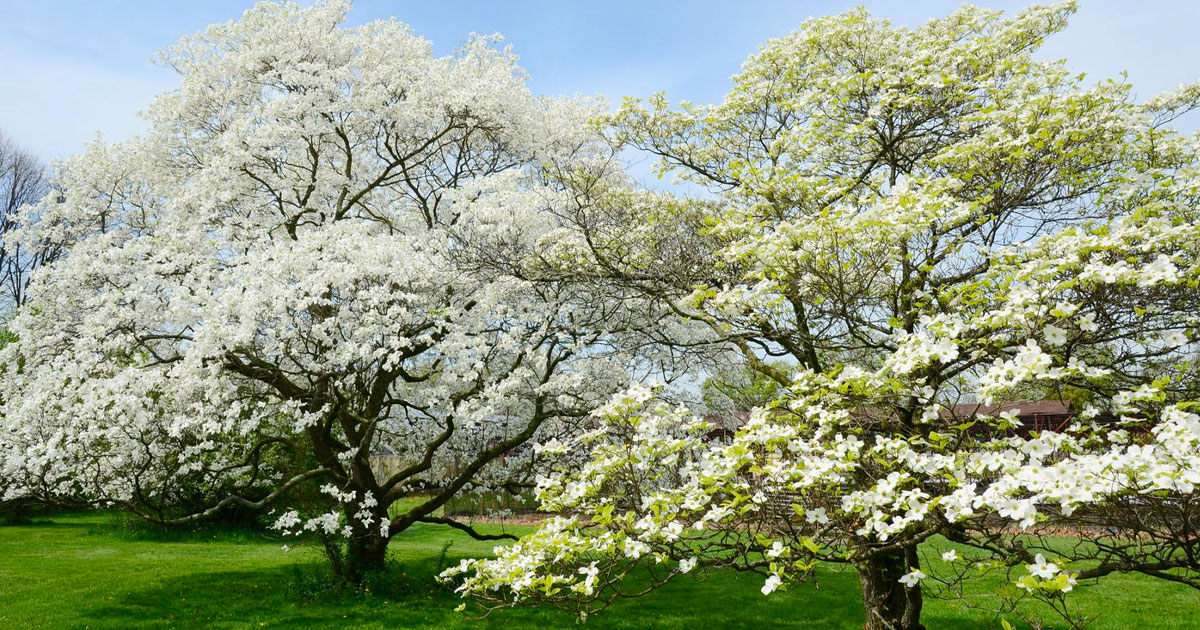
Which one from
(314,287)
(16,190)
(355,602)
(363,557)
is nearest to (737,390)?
(314,287)

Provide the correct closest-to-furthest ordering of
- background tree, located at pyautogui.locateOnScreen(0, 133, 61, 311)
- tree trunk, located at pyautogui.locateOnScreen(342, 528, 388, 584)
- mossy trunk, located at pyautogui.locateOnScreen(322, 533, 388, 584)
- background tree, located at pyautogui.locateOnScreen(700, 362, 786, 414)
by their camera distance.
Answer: background tree, located at pyautogui.locateOnScreen(700, 362, 786, 414) < mossy trunk, located at pyautogui.locateOnScreen(322, 533, 388, 584) < tree trunk, located at pyautogui.locateOnScreen(342, 528, 388, 584) < background tree, located at pyautogui.locateOnScreen(0, 133, 61, 311)

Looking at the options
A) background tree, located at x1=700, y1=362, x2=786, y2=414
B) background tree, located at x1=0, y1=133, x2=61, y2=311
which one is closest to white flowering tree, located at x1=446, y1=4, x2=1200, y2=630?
background tree, located at x1=700, y1=362, x2=786, y2=414

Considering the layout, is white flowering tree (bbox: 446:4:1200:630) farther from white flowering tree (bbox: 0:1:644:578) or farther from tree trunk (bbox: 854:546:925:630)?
white flowering tree (bbox: 0:1:644:578)

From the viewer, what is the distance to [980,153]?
7066 mm

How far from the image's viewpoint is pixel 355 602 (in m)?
12.1

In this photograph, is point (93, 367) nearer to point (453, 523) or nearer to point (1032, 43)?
point (453, 523)

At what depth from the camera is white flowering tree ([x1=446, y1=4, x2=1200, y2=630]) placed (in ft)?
15.1

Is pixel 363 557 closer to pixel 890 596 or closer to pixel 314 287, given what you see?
pixel 314 287

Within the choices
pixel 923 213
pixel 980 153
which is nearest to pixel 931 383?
pixel 923 213

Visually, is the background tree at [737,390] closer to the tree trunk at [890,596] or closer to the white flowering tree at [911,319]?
the white flowering tree at [911,319]

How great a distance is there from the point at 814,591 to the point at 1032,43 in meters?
10.6

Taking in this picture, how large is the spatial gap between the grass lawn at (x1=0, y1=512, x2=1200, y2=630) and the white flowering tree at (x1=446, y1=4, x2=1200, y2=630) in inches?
162

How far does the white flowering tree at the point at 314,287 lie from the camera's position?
10.0 metres

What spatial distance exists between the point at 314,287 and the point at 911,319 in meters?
7.43
